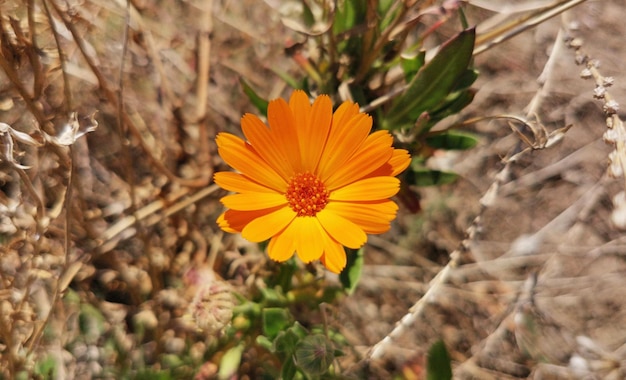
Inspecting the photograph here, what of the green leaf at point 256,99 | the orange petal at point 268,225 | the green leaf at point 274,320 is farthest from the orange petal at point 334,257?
the green leaf at point 256,99

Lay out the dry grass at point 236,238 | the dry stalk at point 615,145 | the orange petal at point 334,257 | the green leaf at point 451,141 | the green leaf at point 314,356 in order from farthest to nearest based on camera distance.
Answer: the dry grass at point 236,238, the green leaf at point 451,141, the green leaf at point 314,356, the orange petal at point 334,257, the dry stalk at point 615,145

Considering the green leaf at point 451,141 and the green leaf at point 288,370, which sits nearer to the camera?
the green leaf at point 288,370

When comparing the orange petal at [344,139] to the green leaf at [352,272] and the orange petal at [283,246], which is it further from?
the green leaf at [352,272]

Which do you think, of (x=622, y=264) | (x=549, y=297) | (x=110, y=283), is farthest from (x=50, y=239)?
(x=622, y=264)

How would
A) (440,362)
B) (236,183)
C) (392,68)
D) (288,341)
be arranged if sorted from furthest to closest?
(392,68) < (440,362) < (288,341) < (236,183)

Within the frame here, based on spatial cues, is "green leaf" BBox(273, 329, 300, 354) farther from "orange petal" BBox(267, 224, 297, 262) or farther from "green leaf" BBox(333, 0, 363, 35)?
"green leaf" BBox(333, 0, 363, 35)

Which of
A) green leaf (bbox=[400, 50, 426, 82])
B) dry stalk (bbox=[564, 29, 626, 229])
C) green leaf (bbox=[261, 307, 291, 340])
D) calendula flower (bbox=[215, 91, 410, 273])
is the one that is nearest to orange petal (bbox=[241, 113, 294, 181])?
calendula flower (bbox=[215, 91, 410, 273])

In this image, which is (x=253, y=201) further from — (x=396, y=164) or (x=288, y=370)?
(x=288, y=370)

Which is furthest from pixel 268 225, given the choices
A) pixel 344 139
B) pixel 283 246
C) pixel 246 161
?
pixel 344 139
